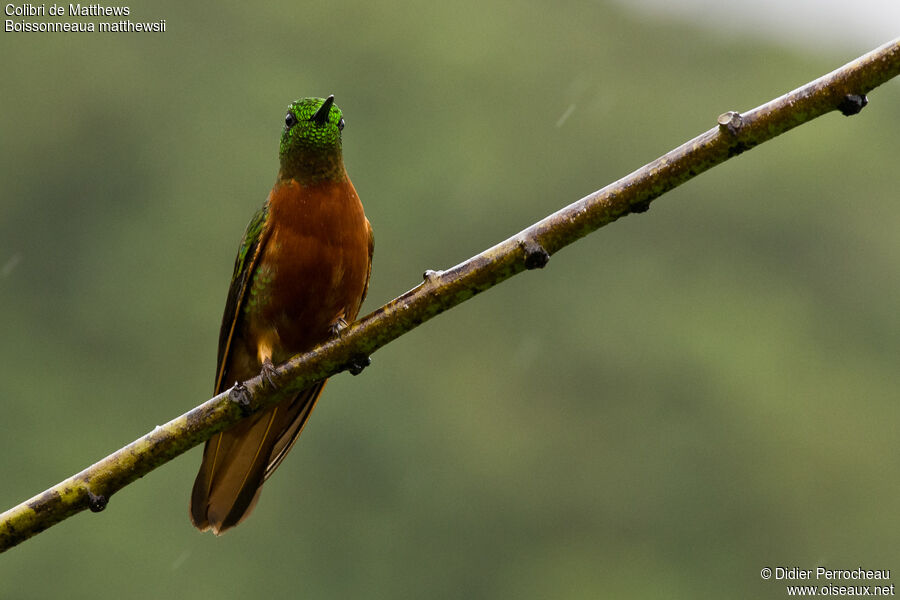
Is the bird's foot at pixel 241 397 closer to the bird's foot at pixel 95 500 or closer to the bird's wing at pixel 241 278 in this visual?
the bird's foot at pixel 95 500

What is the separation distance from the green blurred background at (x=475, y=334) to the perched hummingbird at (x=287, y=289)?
26627mm

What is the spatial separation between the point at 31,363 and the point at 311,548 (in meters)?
12.0

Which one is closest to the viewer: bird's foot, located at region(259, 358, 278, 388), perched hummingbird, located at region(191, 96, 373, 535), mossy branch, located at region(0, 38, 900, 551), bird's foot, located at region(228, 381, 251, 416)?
mossy branch, located at region(0, 38, 900, 551)

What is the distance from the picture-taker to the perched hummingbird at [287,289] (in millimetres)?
5742

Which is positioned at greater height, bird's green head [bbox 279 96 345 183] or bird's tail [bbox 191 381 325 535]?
bird's green head [bbox 279 96 345 183]

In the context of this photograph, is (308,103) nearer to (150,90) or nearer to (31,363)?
(31,363)

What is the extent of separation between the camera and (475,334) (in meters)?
42.4

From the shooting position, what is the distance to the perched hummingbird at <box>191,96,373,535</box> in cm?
574

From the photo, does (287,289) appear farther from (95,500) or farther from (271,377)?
(95,500)

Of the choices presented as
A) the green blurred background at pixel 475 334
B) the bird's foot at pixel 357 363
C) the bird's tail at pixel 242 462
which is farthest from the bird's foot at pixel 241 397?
the green blurred background at pixel 475 334

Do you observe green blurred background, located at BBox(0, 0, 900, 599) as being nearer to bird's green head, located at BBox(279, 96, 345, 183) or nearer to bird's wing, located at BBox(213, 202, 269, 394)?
bird's wing, located at BBox(213, 202, 269, 394)

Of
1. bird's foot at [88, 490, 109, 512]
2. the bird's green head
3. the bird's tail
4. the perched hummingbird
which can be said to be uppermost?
the bird's green head

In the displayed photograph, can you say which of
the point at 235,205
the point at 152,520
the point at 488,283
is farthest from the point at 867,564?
the point at 488,283

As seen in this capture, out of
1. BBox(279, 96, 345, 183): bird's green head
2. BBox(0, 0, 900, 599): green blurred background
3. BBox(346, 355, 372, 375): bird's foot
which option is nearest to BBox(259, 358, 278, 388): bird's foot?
BBox(346, 355, 372, 375): bird's foot
